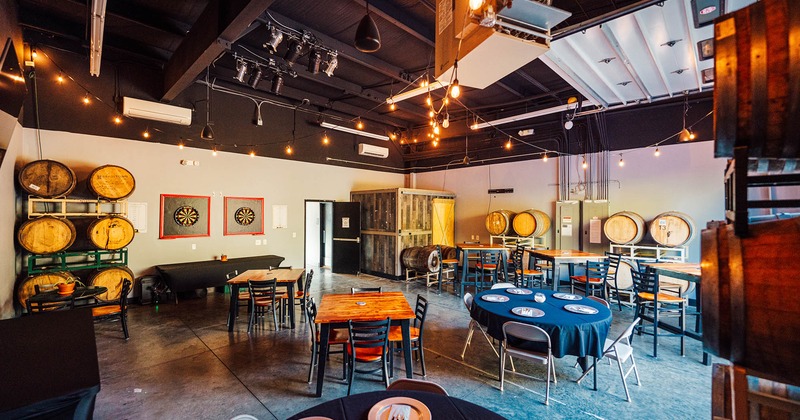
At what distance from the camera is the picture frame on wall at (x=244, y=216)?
7.97 meters

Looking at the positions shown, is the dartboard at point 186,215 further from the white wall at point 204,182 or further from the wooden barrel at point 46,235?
the wooden barrel at point 46,235

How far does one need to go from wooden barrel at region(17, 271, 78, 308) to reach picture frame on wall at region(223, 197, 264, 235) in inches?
117

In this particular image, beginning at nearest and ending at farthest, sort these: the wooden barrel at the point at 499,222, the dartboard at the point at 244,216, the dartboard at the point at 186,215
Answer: the dartboard at the point at 186,215, the dartboard at the point at 244,216, the wooden barrel at the point at 499,222

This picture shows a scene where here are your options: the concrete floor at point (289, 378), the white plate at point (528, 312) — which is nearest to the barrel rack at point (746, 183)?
the white plate at point (528, 312)

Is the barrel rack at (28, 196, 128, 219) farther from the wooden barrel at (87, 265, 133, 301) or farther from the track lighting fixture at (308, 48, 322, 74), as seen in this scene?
the track lighting fixture at (308, 48, 322, 74)

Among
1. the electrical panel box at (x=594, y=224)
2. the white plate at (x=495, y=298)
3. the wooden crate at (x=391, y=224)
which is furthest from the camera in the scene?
the wooden crate at (x=391, y=224)

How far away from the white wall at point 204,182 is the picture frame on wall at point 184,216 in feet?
0.34

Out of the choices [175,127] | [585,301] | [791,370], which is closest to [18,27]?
[175,127]

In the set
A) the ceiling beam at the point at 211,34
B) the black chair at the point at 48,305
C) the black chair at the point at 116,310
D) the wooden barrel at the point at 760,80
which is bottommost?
the black chair at the point at 116,310

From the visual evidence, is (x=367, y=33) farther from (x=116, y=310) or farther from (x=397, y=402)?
(x=116, y=310)

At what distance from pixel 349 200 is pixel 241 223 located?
3.49 metres

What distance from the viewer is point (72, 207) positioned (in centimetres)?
595

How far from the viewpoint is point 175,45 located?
20.1 feet

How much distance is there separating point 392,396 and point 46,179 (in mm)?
6879
